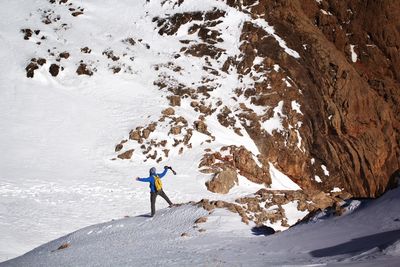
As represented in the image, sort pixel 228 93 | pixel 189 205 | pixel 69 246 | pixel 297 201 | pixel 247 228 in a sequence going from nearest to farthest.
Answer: pixel 247 228
pixel 69 246
pixel 189 205
pixel 297 201
pixel 228 93

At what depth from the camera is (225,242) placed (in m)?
8.96

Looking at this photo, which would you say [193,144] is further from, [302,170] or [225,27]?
[225,27]

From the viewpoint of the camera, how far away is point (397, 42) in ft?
114

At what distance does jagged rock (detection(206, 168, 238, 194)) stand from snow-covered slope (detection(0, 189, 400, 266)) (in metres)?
9.23

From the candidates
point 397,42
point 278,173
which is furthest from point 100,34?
point 397,42

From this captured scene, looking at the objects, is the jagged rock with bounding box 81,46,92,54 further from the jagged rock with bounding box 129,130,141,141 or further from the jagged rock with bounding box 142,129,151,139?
the jagged rock with bounding box 142,129,151,139

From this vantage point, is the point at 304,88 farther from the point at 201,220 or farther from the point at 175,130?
the point at 201,220

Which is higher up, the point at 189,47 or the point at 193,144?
the point at 189,47

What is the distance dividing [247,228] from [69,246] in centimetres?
386

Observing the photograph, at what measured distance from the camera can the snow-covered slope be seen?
631 cm

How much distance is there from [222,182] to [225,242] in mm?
12832

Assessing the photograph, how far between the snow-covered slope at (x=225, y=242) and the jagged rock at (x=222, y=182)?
30.3 feet

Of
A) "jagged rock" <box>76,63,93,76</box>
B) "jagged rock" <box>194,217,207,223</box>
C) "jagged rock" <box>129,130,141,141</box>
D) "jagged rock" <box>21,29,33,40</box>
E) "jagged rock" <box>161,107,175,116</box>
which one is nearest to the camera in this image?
"jagged rock" <box>194,217,207,223</box>

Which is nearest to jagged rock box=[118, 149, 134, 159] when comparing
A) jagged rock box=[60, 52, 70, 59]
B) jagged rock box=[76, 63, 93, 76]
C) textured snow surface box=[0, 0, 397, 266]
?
textured snow surface box=[0, 0, 397, 266]
